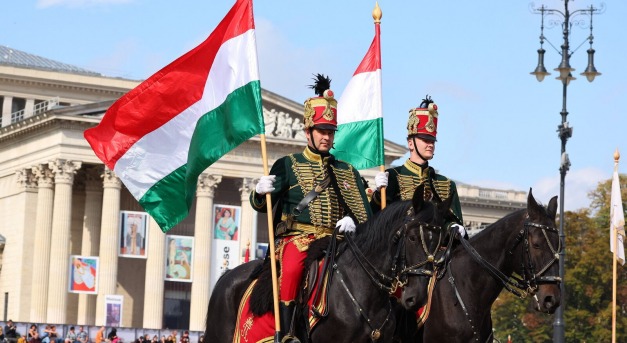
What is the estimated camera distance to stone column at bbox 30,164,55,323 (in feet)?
301

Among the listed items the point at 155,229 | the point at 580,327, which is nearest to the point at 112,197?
the point at 155,229

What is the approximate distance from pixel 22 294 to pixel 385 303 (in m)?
81.7

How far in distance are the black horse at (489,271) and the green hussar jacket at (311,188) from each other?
5.62ft

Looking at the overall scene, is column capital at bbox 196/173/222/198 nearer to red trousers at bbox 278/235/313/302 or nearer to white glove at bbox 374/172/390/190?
white glove at bbox 374/172/390/190

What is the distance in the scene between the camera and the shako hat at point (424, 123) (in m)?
18.8

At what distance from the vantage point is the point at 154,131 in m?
17.6

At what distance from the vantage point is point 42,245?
305ft

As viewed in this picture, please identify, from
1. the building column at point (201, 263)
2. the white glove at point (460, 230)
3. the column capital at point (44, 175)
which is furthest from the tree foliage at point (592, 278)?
the white glove at point (460, 230)

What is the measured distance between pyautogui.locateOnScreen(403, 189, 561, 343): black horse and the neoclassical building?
7188 cm

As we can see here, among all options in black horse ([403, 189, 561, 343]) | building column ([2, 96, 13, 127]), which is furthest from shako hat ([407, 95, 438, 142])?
building column ([2, 96, 13, 127])

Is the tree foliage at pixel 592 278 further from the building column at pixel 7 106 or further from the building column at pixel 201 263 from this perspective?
the building column at pixel 7 106

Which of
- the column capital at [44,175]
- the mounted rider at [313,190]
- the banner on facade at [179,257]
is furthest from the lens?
the column capital at [44,175]

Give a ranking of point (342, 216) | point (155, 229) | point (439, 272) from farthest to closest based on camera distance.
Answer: point (155, 229)
point (439, 272)
point (342, 216)

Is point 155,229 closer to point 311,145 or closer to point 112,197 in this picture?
point 112,197
